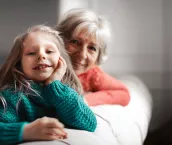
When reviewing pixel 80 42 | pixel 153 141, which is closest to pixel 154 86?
pixel 153 141

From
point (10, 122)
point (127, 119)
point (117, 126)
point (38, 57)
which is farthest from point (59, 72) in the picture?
point (127, 119)

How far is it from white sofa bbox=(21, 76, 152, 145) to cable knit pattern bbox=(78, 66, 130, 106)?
0.04 metres

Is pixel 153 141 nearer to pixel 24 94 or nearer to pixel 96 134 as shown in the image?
pixel 96 134

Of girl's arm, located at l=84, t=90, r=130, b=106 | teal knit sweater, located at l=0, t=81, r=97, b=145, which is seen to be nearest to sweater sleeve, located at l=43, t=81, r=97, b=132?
teal knit sweater, located at l=0, t=81, r=97, b=145

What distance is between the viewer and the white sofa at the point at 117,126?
2.91 ft

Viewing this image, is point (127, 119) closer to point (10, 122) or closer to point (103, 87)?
point (103, 87)

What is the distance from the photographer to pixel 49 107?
0.98 m

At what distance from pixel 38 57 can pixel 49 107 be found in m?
0.14

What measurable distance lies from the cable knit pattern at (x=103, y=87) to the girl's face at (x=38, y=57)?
0.44m

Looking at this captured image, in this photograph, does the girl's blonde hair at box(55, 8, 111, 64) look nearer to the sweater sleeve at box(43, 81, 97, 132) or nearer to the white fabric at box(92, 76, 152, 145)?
the white fabric at box(92, 76, 152, 145)

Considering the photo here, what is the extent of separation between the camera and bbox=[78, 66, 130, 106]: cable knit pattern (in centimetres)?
144

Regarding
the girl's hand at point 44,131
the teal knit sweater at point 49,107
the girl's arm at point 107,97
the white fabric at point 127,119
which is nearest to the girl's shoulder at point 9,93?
the teal knit sweater at point 49,107

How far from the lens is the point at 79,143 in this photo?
85cm

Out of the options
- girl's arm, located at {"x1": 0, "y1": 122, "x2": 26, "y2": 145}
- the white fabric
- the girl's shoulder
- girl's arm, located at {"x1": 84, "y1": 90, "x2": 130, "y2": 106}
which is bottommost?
the white fabric
